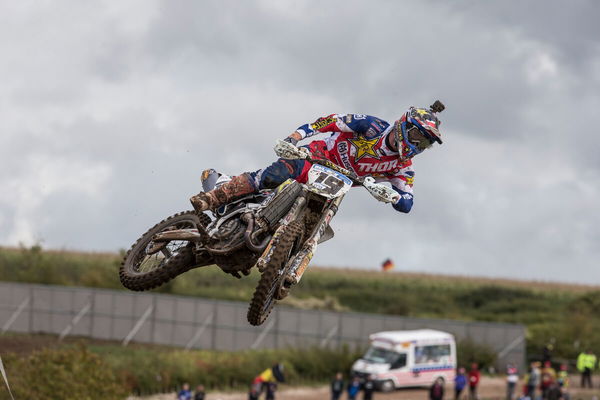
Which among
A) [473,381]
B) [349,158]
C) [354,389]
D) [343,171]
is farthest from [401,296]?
[343,171]

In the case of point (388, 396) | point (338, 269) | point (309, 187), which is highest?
point (338, 269)

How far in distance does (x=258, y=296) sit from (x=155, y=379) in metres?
39.7

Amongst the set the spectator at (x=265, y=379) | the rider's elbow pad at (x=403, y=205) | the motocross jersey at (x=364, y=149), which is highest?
the motocross jersey at (x=364, y=149)

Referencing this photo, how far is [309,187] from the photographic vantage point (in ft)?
55.4

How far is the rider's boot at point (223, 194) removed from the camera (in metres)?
17.7

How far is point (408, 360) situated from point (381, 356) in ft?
5.46

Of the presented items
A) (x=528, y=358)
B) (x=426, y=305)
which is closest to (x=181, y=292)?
(x=426, y=305)

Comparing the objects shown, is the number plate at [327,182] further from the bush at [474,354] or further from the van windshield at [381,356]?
the bush at [474,354]

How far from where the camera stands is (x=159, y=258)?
61.9 ft

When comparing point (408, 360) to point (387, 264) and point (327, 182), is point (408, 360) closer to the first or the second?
point (387, 264)

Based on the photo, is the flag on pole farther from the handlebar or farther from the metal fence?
the handlebar

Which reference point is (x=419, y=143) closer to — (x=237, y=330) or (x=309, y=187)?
(x=309, y=187)

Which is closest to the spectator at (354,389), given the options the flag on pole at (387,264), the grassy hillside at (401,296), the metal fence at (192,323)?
the metal fence at (192,323)

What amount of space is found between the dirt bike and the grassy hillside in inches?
2226
